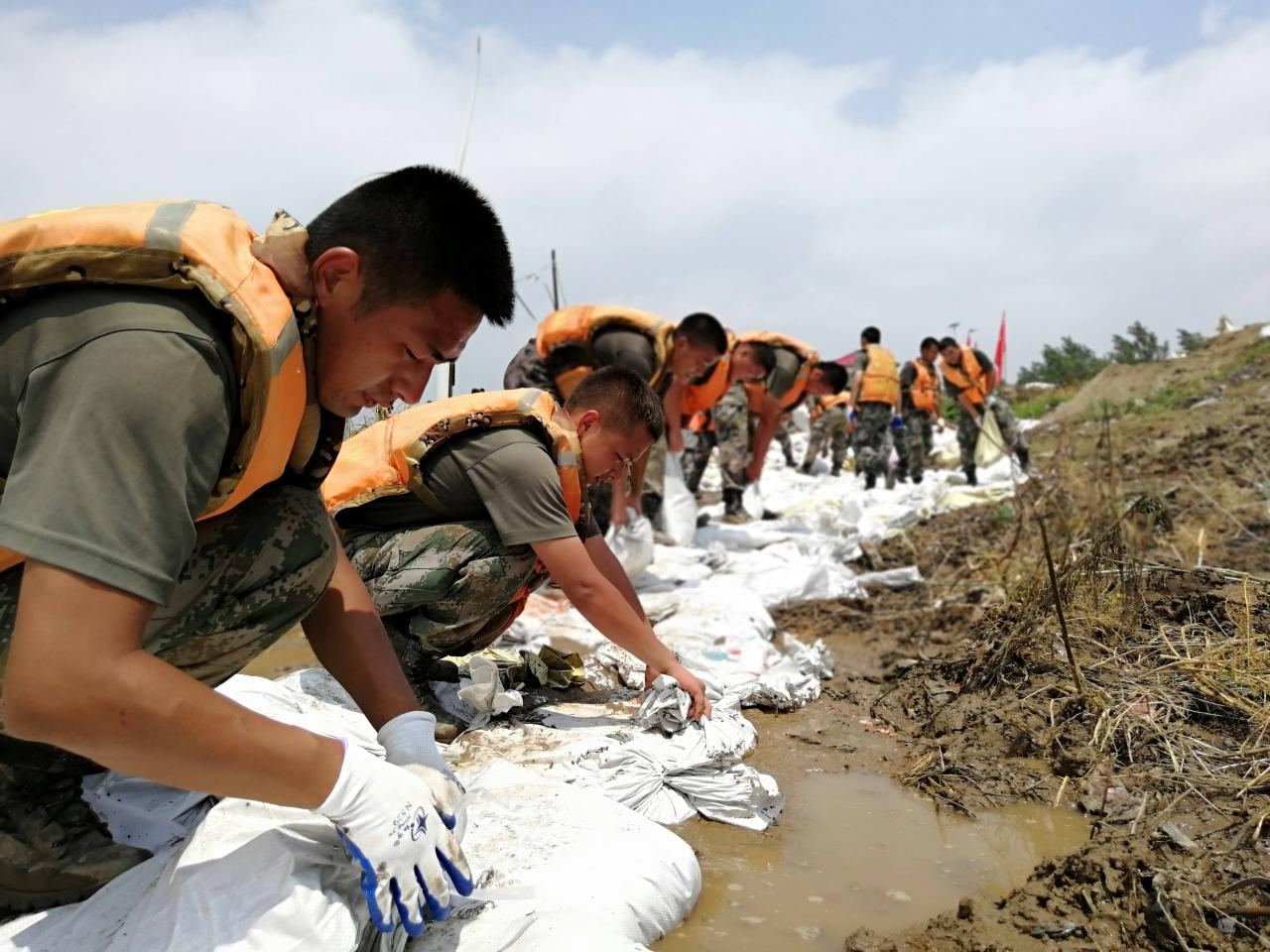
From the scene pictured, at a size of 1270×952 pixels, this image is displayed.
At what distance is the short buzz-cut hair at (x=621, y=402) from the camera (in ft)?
7.89

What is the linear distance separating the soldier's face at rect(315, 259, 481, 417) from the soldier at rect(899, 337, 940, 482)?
8313mm

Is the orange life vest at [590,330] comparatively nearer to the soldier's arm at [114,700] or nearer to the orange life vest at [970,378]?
the soldier's arm at [114,700]

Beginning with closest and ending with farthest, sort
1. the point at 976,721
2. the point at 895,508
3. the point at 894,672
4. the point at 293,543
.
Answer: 1. the point at 293,543
2. the point at 976,721
3. the point at 894,672
4. the point at 895,508

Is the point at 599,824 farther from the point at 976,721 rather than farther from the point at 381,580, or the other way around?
the point at 976,721

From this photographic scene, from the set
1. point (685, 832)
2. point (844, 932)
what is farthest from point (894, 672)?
point (844, 932)

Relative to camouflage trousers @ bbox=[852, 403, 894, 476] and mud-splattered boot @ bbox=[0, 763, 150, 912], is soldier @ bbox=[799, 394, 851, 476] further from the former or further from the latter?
A: mud-splattered boot @ bbox=[0, 763, 150, 912]

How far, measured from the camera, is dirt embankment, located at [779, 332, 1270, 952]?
4.72 feet

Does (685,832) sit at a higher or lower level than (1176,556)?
lower

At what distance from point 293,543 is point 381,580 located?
0.79 m

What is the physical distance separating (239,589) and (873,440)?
7.74m

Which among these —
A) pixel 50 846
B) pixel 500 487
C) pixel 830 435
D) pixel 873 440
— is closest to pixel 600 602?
pixel 500 487

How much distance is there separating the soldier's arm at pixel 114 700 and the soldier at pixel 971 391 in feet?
25.5

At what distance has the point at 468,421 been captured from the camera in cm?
219

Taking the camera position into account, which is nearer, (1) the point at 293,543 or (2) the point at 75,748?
(2) the point at 75,748
